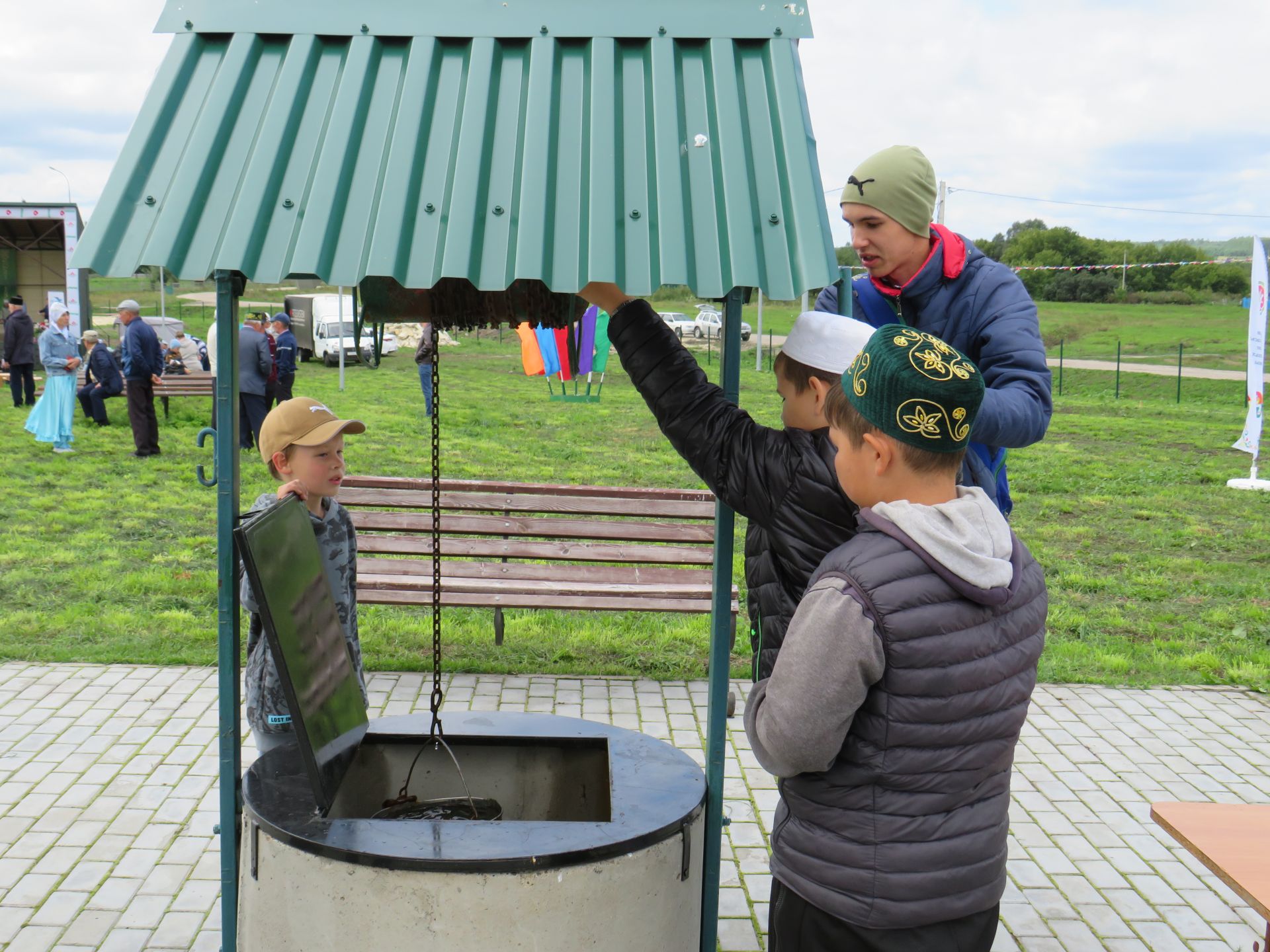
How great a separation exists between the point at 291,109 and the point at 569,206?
2.21 feet

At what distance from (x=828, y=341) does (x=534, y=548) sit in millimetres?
4305

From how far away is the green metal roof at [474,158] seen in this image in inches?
93.3

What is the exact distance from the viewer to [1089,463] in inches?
579

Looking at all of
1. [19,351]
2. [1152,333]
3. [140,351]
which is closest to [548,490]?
[140,351]

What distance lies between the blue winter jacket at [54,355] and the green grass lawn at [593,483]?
102 centimetres

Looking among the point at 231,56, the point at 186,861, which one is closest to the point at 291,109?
the point at 231,56

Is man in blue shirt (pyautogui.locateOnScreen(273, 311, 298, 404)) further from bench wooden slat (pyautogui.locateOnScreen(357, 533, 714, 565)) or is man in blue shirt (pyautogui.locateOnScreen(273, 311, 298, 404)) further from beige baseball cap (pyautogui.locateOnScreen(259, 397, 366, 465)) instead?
beige baseball cap (pyautogui.locateOnScreen(259, 397, 366, 465))

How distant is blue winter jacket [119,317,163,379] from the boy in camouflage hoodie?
11.2m

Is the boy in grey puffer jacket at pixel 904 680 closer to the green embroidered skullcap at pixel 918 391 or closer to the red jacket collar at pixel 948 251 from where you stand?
the green embroidered skullcap at pixel 918 391

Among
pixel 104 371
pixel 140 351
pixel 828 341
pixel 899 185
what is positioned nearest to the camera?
pixel 828 341

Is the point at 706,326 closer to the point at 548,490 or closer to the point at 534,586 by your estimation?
the point at 548,490

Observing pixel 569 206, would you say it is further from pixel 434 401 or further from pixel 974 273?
pixel 974 273

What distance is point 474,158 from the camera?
2.47 metres

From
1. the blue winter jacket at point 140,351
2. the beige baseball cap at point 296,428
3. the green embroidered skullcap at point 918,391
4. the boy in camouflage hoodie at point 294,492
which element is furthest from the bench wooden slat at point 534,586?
the blue winter jacket at point 140,351
